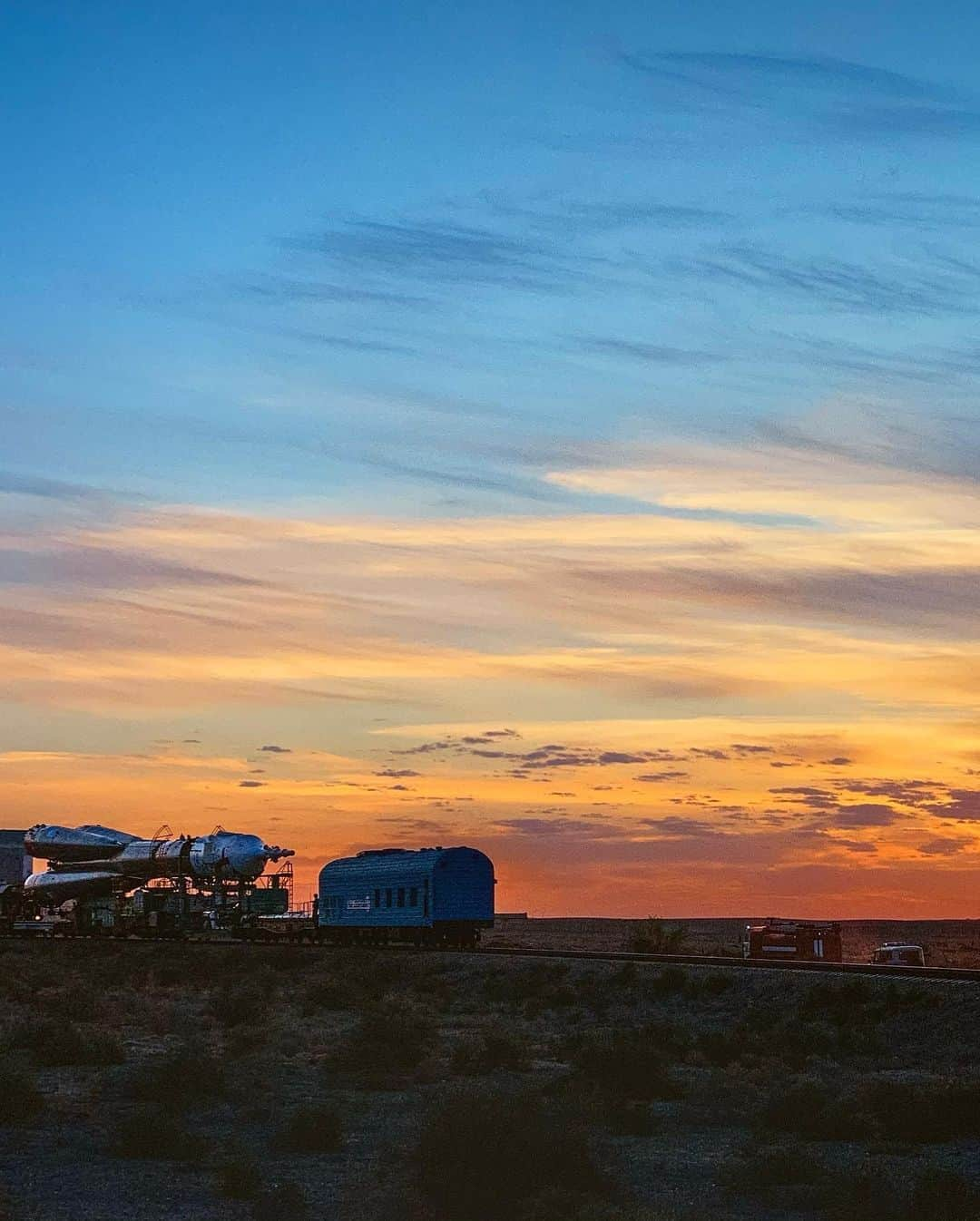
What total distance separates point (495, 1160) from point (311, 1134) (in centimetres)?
481

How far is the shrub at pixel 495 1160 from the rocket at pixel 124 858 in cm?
6568

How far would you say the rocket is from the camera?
8369 cm

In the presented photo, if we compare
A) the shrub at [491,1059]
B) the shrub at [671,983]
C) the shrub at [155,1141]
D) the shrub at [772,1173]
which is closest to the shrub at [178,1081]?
the shrub at [155,1141]

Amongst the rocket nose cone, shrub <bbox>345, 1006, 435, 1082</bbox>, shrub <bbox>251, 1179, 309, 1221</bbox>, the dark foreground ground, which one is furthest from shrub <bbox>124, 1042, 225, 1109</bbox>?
the rocket nose cone

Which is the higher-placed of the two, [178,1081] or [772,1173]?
[178,1081]

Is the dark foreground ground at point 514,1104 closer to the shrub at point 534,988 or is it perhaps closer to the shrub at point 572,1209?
the shrub at point 572,1209

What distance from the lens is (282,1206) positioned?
17.2 metres

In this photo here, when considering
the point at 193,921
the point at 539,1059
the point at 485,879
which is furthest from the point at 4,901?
the point at 539,1059

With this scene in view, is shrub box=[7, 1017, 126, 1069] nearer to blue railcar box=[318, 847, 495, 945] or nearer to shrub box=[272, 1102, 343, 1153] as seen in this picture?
shrub box=[272, 1102, 343, 1153]

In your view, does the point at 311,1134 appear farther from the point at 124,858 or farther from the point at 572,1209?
the point at 124,858

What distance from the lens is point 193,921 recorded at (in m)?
84.5

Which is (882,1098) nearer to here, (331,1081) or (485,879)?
(331,1081)

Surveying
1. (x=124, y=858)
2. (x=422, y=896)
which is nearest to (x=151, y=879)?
(x=124, y=858)

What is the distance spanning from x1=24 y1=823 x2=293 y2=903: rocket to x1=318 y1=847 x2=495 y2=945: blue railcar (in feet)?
31.1
